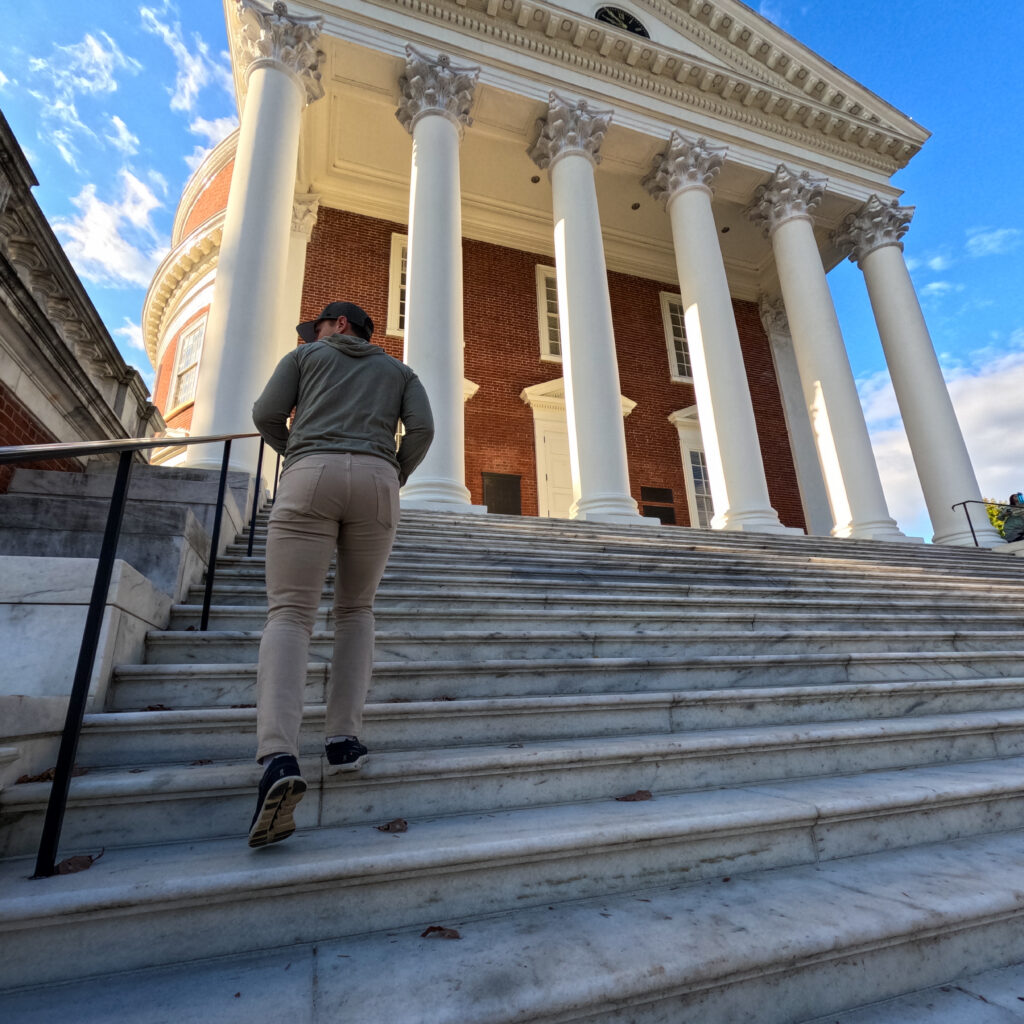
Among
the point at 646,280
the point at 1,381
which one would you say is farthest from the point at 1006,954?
the point at 646,280

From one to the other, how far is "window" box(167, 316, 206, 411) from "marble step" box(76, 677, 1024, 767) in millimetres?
15440

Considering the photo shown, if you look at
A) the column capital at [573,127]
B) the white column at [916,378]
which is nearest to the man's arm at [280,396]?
the column capital at [573,127]

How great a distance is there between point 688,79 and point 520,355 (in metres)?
6.67

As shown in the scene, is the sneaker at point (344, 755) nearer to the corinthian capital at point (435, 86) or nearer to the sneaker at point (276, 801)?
the sneaker at point (276, 801)

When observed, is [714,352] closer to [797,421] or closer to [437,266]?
[437,266]

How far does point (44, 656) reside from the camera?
7.88ft

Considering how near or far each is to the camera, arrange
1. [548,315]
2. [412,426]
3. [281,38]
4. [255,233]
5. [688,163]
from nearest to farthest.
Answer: [412,426]
[255,233]
[281,38]
[688,163]
[548,315]

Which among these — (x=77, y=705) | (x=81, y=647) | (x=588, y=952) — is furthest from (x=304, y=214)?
(x=588, y=952)

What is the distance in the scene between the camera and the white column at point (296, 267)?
12.8 meters

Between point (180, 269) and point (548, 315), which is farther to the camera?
point (180, 269)

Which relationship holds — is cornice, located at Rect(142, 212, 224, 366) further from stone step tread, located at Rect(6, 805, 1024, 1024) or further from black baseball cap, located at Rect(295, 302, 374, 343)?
stone step tread, located at Rect(6, 805, 1024, 1024)

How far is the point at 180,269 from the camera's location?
1811 centimetres

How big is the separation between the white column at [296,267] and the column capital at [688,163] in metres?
7.81

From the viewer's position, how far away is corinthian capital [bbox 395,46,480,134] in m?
10.3
